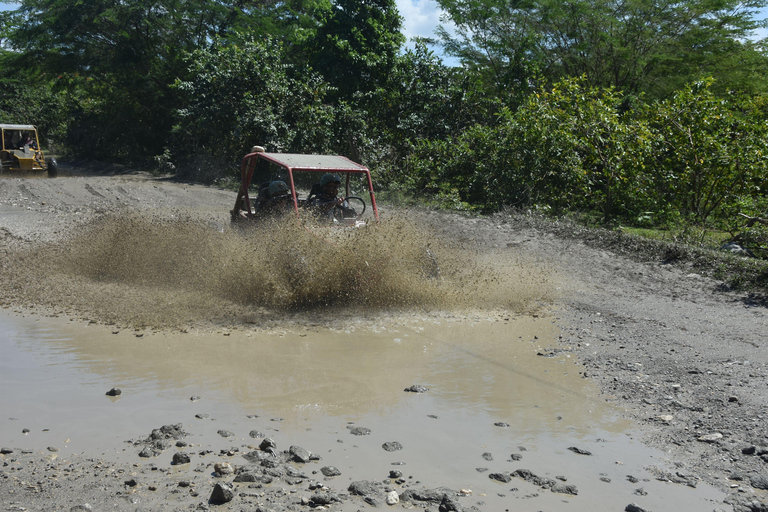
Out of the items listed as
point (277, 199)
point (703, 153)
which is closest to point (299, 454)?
point (277, 199)

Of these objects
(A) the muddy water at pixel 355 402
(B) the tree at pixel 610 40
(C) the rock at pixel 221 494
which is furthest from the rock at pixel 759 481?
(B) the tree at pixel 610 40

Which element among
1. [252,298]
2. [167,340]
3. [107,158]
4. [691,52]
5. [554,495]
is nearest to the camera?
[554,495]

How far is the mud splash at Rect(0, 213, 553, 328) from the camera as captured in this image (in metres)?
6.91

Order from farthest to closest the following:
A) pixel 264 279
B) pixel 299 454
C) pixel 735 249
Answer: pixel 735 249 → pixel 264 279 → pixel 299 454

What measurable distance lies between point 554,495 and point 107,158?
29.5 meters

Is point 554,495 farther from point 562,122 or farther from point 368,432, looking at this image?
point 562,122

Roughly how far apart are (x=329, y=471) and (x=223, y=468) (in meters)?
0.54

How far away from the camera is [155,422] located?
3.92 metres

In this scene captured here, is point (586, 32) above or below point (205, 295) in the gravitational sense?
above

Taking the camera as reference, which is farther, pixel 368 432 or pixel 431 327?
pixel 431 327

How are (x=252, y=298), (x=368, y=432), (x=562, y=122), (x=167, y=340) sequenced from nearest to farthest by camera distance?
(x=368, y=432)
(x=167, y=340)
(x=252, y=298)
(x=562, y=122)

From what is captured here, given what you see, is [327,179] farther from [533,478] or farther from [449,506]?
[449,506]

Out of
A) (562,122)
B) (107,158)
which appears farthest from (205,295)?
(107,158)

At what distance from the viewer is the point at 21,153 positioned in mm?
21391
